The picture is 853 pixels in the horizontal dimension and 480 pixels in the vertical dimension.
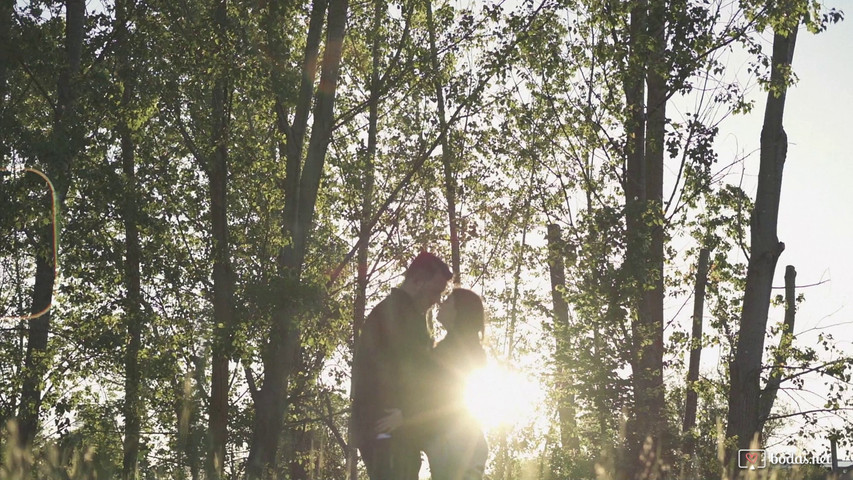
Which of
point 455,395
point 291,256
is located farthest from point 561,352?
point 455,395

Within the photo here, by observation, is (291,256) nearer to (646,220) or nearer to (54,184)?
(54,184)

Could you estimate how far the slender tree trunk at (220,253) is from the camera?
656 inches

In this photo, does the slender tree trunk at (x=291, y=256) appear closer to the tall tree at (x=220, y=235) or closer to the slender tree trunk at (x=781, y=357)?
the tall tree at (x=220, y=235)

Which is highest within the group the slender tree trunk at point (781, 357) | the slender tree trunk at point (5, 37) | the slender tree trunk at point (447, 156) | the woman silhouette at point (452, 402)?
the slender tree trunk at point (447, 156)

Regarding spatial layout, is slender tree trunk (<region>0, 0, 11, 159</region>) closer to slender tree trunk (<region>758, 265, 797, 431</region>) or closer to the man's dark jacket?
the man's dark jacket

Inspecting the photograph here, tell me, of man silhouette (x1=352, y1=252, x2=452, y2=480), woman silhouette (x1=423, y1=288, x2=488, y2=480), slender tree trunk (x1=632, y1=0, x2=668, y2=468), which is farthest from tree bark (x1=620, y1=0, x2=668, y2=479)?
man silhouette (x1=352, y1=252, x2=452, y2=480)

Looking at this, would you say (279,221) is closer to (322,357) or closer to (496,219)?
(496,219)

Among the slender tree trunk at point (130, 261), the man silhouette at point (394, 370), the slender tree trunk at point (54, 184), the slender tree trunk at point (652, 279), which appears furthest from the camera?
the slender tree trunk at point (652, 279)

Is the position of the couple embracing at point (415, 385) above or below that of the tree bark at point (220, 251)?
below

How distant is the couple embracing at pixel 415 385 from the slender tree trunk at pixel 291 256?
9.25m

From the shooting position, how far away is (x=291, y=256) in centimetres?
1683

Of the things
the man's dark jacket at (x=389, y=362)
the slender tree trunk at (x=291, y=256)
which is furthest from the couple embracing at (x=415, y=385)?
the slender tree trunk at (x=291, y=256)

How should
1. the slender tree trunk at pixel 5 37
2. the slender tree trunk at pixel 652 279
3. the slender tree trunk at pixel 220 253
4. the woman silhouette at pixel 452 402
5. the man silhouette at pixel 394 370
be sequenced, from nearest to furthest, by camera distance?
the man silhouette at pixel 394 370 → the woman silhouette at pixel 452 402 → the slender tree trunk at pixel 5 37 → the slender tree trunk at pixel 220 253 → the slender tree trunk at pixel 652 279

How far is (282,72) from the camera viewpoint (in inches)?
656
